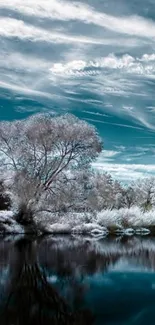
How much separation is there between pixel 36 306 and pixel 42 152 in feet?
75.1

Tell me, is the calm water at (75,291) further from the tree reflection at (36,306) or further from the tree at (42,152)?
the tree at (42,152)

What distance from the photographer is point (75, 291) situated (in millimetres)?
8594

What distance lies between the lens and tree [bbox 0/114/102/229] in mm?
28812

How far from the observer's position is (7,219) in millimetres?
27688

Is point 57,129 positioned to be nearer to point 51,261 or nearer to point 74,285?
point 51,261

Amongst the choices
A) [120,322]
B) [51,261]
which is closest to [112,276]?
[51,261]

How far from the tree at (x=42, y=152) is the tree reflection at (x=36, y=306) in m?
18.7

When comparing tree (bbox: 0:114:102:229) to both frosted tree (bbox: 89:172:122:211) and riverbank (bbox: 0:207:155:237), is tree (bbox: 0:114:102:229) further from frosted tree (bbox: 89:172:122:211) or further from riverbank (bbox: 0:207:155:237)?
frosted tree (bbox: 89:172:122:211)

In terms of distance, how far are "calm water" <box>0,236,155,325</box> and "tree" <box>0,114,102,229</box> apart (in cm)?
1431

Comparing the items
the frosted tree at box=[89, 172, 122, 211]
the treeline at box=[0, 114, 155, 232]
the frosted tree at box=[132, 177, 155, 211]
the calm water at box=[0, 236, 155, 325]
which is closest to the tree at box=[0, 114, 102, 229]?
the treeline at box=[0, 114, 155, 232]

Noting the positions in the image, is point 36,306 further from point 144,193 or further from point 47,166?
point 144,193

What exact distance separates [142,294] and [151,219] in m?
31.0

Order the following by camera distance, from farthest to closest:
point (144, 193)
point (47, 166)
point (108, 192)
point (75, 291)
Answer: point (144, 193) < point (108, 192) < point (47, 166) < point (75, 291)

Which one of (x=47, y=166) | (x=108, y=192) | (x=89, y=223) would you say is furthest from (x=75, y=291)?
(x=108, y=192)
